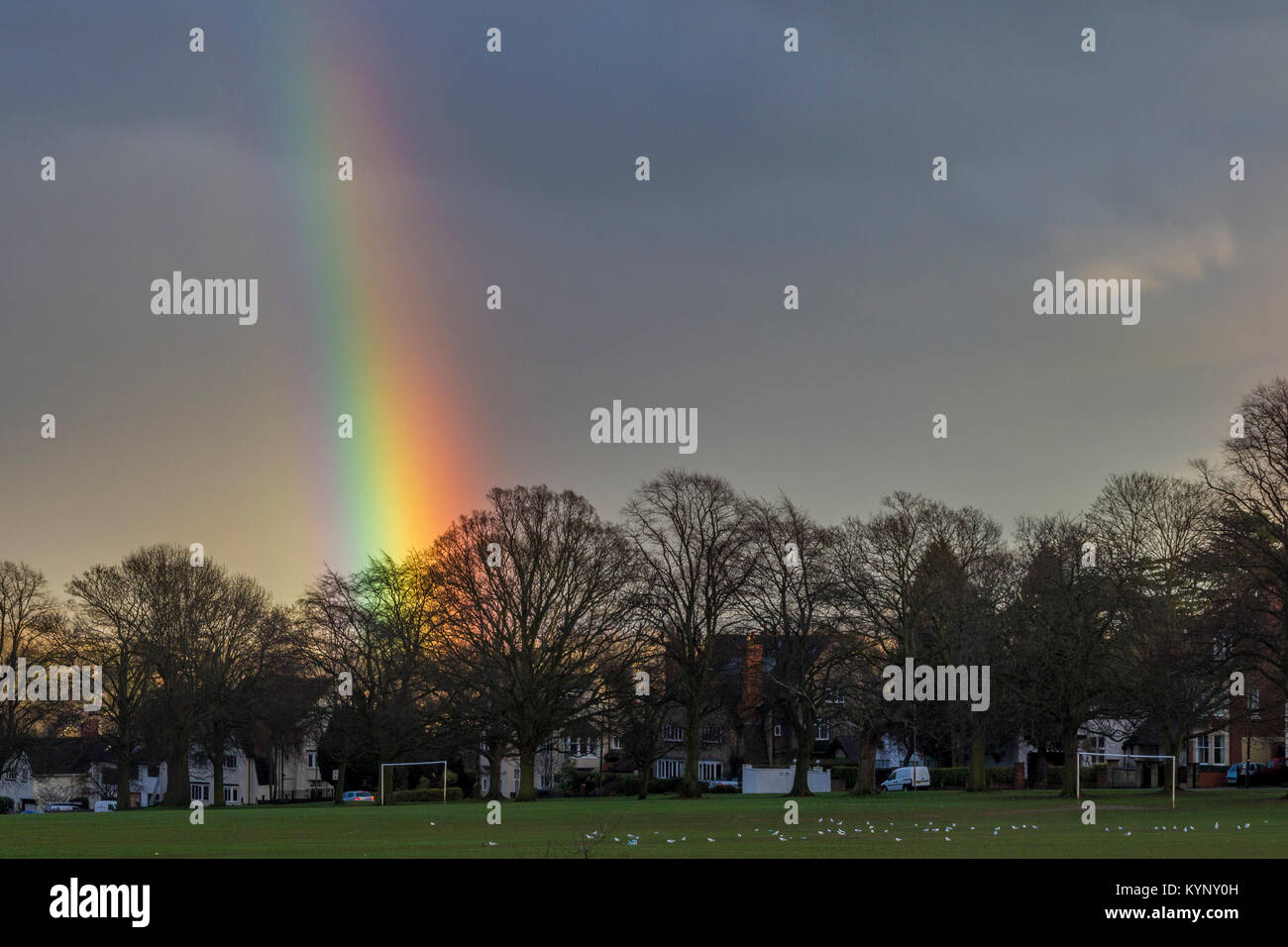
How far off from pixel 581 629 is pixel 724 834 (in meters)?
44.2

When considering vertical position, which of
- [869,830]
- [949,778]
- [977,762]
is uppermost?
[869,830]

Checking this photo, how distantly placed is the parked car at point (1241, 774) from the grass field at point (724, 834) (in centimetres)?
2590

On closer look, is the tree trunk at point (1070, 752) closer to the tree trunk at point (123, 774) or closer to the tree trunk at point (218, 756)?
the tree trunk at point (218, 756)

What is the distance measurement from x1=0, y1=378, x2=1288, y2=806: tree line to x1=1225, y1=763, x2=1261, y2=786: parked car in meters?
7.94

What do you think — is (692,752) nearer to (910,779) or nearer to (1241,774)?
(910,779)

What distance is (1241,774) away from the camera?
88.5 metres

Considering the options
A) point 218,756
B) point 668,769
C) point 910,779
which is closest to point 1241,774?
point 910,779

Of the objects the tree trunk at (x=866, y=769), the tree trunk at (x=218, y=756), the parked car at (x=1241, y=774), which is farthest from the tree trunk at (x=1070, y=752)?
the tree trunk at (x=218, y=756)

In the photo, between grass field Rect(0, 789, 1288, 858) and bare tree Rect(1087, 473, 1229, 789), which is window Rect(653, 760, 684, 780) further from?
grass field Rect(0, 789, 1288, 858)

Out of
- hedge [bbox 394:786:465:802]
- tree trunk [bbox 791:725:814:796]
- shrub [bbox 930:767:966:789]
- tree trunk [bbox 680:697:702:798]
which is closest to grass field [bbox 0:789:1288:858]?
tree trunk [bbox 791:725:814:796]

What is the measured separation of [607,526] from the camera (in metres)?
86.7
